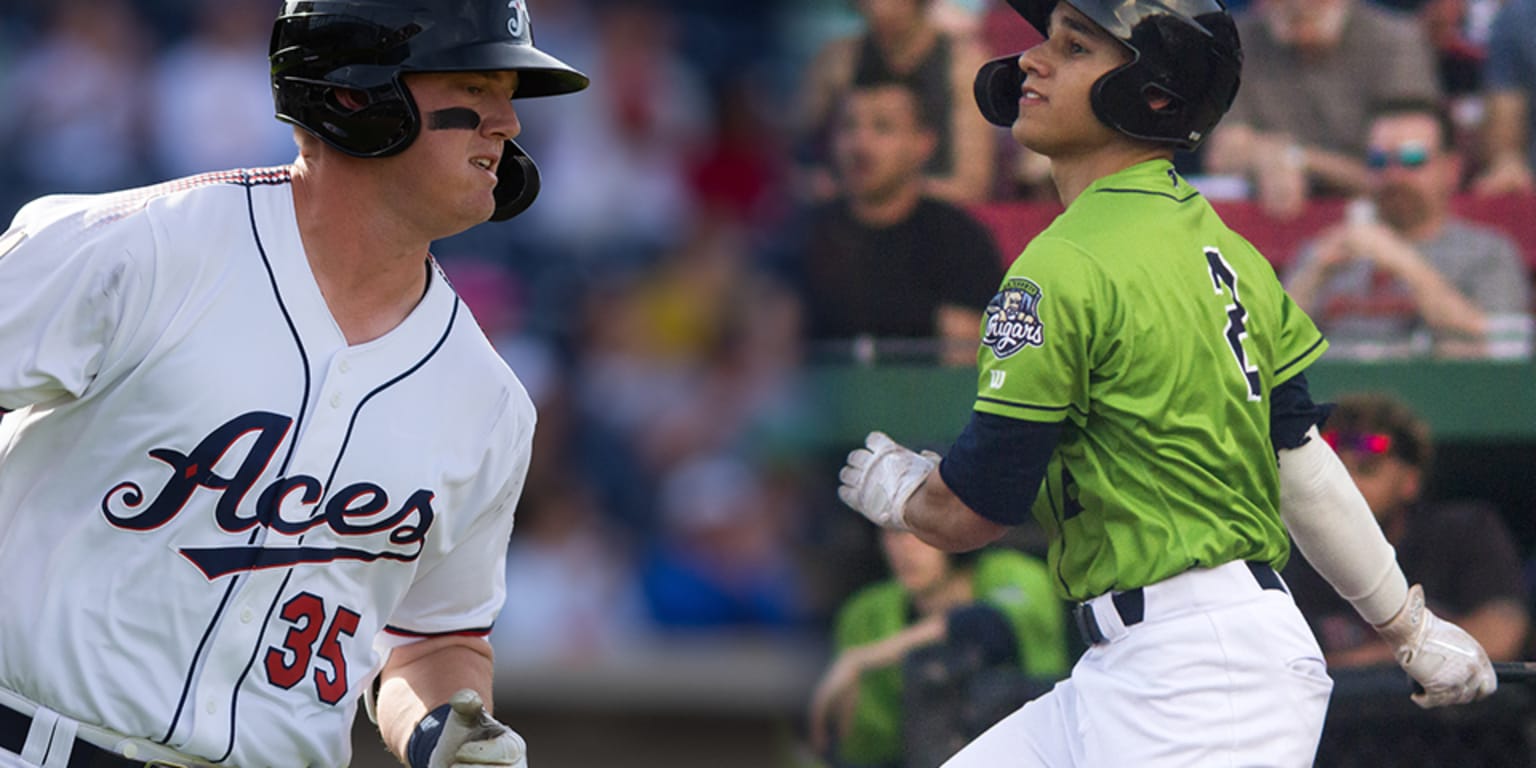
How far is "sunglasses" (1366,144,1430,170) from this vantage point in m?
4.71

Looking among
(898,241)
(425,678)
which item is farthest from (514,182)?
(898,241)

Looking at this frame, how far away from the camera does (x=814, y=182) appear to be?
479 cm

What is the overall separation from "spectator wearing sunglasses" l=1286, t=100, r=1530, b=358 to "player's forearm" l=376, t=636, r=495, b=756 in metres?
2.56

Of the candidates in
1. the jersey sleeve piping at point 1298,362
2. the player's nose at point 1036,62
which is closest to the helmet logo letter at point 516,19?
the player's nose at point 1036,62

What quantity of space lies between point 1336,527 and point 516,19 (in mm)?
1580

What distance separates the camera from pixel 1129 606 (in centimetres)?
278

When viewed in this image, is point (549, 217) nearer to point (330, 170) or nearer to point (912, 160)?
point (912, 160)

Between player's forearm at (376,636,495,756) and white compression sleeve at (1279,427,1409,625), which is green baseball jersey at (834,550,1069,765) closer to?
white compression sleeve at (1279,427,1409,625)

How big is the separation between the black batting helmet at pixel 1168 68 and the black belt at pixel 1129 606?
0.72 meters

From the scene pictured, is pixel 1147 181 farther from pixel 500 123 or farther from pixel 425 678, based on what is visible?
pixel 425 678

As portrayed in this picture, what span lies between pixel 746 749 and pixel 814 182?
3.15 meters

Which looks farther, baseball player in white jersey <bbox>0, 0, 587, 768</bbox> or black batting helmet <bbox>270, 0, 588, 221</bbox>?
black batting helmet <bbox>270, 0, 588, 221</bbox>

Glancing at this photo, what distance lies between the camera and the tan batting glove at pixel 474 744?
269cm

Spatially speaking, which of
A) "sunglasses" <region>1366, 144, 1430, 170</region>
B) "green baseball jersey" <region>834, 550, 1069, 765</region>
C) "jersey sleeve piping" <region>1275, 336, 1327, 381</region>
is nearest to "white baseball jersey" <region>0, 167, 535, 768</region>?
"jersey sleeve piping" <region>1275, 336, 1327, 381</region>
